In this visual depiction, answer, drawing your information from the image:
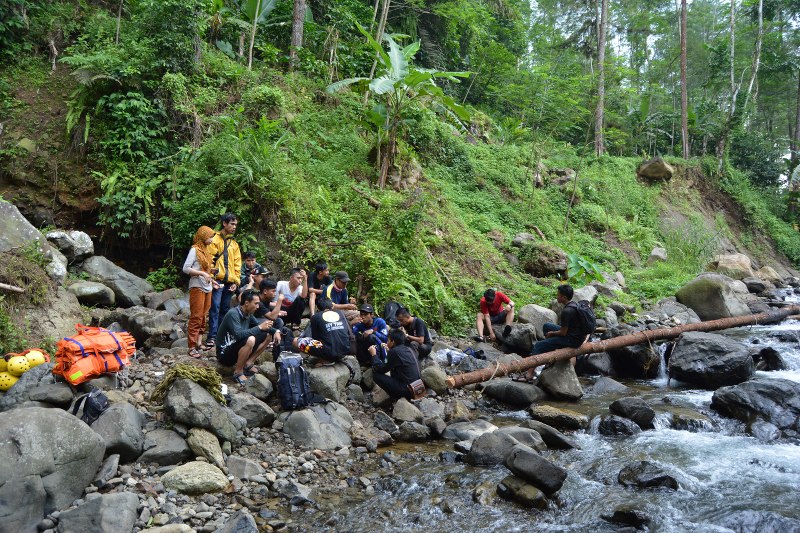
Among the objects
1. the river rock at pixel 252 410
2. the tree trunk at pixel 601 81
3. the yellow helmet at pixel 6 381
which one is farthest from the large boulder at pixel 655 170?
the yellow helmet at pixel 6 381

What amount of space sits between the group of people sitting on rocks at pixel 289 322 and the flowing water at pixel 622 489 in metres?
1.77

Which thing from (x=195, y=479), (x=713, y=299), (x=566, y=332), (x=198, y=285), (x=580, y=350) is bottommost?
(x=195, y=479)

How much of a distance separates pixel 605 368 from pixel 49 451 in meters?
8.96

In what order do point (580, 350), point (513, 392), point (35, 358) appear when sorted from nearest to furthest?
point (35, 358)
point (513, 392)
point (580, 350)

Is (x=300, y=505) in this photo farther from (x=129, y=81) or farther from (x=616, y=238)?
(x=616, y=238)

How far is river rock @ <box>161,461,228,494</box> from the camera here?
5.06m

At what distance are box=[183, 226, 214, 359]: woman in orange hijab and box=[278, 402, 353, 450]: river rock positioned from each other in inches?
81.7

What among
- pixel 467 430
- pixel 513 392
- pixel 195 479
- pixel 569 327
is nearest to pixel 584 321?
pixel 569 327

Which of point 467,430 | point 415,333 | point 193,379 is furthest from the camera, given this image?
point 415,333

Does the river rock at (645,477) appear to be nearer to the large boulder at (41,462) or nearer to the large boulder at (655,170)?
the large boulder at (41,462)

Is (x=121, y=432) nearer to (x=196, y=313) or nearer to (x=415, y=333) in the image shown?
(x=196, y=313)

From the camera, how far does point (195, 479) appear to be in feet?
16.8

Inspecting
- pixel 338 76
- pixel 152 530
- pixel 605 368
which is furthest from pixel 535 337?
pixel 338 76

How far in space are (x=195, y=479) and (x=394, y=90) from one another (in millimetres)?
9466
